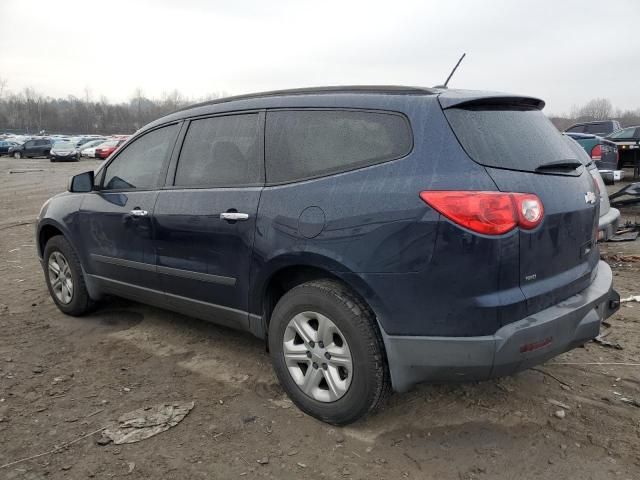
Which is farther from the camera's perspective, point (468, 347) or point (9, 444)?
point (9, 444)

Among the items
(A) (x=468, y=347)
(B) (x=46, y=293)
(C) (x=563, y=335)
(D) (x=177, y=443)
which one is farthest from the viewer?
(B) (x=46, y=293)

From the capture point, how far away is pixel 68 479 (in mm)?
2543

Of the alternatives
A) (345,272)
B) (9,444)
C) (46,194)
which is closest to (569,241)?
(345,272)

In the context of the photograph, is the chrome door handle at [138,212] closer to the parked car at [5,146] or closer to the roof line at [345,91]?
the roof line at [345,91]

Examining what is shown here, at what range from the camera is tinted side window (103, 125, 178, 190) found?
12.9 ft

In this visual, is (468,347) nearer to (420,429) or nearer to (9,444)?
(420,429)

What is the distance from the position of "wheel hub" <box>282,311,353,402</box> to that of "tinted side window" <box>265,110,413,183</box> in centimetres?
81

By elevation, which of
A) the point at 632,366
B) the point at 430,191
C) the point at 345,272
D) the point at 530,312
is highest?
the point at 430,191

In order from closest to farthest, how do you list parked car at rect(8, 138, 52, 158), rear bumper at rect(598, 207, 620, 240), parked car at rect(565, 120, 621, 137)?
A: rear bumper at rect(598, 207, 620, 240)
parked car at rect(565, 120, 621, 137)
parked car at rect(8, 138, 52, 158)

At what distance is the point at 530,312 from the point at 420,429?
0.89 metres

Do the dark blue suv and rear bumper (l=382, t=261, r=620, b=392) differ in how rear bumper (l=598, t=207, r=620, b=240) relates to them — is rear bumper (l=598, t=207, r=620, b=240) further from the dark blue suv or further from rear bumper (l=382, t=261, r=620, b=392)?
rear bumper (l=382, t=261, r=620, b=392)

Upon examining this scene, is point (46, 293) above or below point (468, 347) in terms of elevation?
below

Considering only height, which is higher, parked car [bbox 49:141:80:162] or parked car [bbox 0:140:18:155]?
parked car [bbox 0:140:18:155]

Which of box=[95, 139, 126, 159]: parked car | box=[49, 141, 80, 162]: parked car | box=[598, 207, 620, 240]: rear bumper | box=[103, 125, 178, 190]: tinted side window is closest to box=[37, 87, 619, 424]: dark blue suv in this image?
box=[103, 125, 178, 190]: tinted side window
